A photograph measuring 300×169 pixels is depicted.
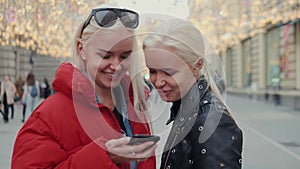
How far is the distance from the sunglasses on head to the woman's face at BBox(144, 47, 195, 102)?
130 millimetres

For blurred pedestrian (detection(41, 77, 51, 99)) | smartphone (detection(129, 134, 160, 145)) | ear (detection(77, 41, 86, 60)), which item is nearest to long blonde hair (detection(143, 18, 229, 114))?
ear (detection(77, 41, 86, 60))

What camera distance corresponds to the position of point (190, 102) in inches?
78.3

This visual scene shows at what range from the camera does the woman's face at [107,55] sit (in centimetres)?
195

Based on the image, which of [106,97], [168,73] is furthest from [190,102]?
[106,97]

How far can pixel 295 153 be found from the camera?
31.3ft

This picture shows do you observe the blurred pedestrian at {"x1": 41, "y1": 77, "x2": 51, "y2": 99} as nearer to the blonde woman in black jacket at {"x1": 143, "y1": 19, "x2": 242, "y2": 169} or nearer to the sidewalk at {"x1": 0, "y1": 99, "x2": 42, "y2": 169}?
the blonde woman in black jacket at {"x1": 143, "y1": 19, "x2": 242, "y2": 169}

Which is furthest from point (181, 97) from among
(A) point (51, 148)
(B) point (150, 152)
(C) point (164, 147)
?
(A) point (51, 148)

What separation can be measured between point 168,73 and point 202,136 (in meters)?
0.28

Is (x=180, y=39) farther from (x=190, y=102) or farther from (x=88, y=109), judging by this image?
(x=88, y=109)

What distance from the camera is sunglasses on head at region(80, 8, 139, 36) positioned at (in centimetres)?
198

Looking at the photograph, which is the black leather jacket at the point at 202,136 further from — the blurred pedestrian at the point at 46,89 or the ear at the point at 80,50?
the blurred pedestrian at the point at 46,89

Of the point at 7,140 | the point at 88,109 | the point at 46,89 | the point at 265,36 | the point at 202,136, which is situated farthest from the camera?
the point at 265,36

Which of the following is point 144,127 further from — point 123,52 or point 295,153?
point 295,153

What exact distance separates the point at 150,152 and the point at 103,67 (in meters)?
0.43
